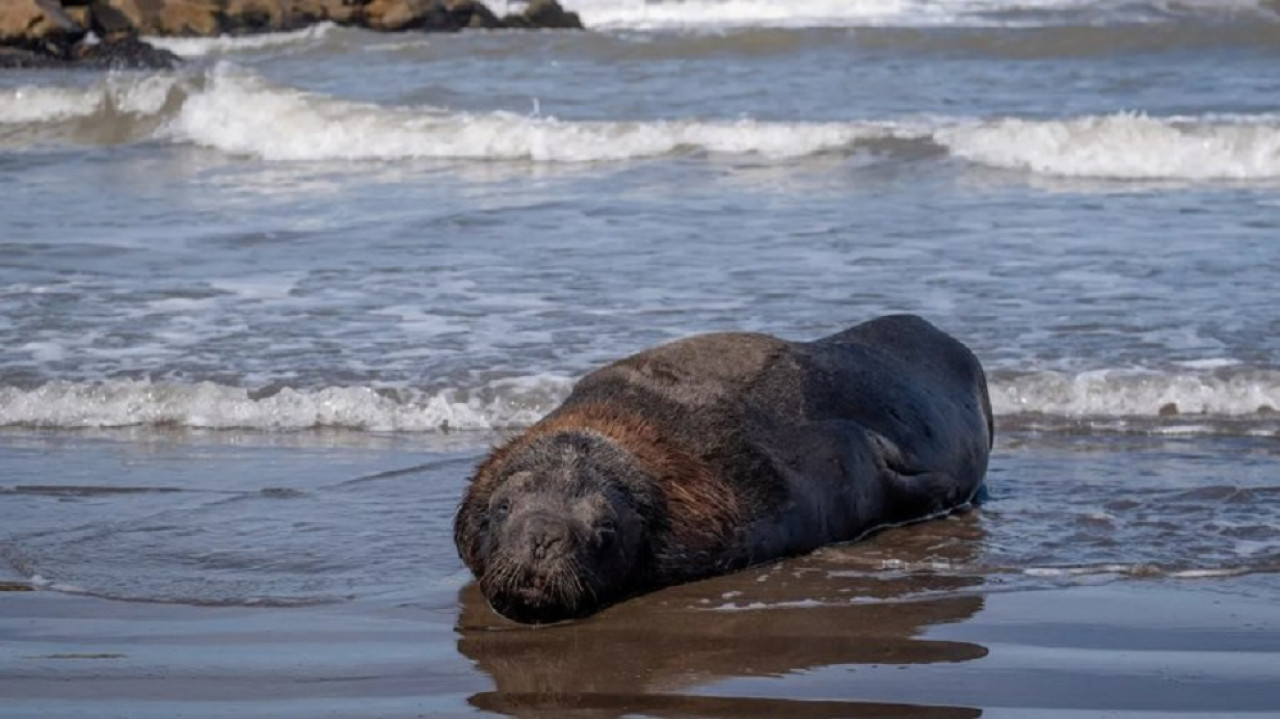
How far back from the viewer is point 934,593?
557cm

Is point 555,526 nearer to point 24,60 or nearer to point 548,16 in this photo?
point 24,60

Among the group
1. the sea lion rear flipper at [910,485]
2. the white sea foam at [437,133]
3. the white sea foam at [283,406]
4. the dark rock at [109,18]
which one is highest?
the sea lion rear flipper at [910,485]

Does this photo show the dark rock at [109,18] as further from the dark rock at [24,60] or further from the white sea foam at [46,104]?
the white sea foam at [46,104]

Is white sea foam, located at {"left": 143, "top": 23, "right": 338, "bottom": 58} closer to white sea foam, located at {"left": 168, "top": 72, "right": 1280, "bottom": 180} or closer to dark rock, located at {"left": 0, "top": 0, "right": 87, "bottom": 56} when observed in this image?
dark rock, located at {"left": 0, "top": 0, "right": 87, "bottom": 56}

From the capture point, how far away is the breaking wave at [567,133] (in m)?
16.0

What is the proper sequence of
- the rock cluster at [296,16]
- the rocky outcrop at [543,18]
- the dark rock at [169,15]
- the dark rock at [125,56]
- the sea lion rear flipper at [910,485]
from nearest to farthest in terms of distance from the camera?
the sea lion rear flipper at [910,485] < the dark rock at [125,56] < the dark rock at [169,15] < the rock cluster at [296,16] < the rocky outcrop at [543,18]

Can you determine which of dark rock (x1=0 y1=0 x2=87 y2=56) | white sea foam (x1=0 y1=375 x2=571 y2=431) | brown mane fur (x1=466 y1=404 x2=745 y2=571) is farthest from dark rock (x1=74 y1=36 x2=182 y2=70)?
brown mane fur (x1=466 y1=404 x2=745 y2=571)

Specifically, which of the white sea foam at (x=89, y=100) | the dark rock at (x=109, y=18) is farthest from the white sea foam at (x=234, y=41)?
the white sea foam at (x=89, y=100)

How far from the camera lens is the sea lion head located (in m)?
5.24

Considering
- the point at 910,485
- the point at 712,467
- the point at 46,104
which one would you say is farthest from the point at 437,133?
the point at 712,467

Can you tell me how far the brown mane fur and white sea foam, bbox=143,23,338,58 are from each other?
28025 millimetres

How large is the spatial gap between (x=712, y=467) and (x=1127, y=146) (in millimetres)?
11392

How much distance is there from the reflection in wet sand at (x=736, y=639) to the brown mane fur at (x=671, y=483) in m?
0.13

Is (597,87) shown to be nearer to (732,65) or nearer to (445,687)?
(732,65)
